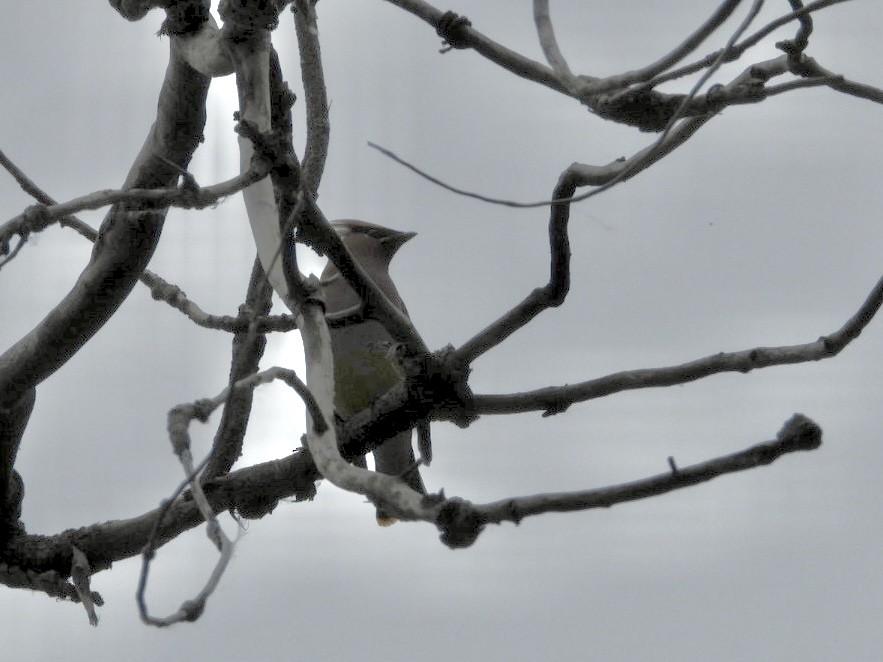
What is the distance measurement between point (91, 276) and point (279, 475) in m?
0.73

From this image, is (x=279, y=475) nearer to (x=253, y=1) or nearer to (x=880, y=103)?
(x=253, y=1)

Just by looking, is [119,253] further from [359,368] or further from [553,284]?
[359,368]

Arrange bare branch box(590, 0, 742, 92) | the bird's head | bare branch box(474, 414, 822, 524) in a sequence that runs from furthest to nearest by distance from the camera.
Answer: the bird's head, bare branch box(590, 0, 742, 92), bare branch box(474, 414, 822, 524)

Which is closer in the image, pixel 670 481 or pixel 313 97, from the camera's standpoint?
pixel 670 481

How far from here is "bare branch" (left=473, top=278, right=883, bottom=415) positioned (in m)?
2.51

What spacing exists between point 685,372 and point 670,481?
1178 millimetres

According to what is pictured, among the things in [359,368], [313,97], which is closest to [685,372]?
[313,97]

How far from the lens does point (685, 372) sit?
2.69m

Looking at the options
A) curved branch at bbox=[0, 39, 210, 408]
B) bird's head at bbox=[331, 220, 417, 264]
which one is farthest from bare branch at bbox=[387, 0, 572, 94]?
bird's head at bbox=[331, 220, 417, 264]

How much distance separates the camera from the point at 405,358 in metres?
2.93

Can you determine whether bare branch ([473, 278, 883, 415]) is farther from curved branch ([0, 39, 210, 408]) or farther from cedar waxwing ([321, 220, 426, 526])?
cedar waxwing ([321, 220, 426, 526])

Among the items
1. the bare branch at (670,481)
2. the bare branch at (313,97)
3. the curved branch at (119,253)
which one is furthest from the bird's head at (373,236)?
the bare branch at (670,481)

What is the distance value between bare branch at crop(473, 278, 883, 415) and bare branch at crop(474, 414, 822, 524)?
0.96 meters

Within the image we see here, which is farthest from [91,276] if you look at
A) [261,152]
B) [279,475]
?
[261,152]
